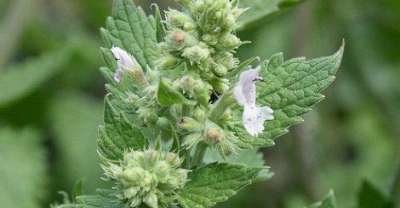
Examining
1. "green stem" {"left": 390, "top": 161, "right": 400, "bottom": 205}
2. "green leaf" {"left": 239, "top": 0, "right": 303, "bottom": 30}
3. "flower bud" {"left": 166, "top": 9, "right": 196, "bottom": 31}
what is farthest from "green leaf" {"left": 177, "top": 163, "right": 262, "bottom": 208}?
"green stem" {"left": 390, "top": 161, "right": 400, "bottom": 205}

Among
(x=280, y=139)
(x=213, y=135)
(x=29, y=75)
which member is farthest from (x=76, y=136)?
(x=213, y=135)

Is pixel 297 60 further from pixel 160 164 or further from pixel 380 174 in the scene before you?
pixel 380 174

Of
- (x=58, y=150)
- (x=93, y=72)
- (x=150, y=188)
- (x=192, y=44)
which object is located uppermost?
(x=93, y=72)

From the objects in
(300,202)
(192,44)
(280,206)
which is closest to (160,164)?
(192,44)

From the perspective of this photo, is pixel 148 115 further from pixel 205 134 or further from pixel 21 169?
pixel 21 169

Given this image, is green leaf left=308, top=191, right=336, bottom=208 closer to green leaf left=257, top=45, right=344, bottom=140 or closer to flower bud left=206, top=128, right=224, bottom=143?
green leaf left=257, top=45, right=344, bottom=140

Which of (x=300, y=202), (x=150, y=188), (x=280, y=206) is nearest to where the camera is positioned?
(x=150, y=188)

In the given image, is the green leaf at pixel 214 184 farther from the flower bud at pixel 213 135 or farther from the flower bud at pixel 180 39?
the flower bud at pixel 180 39

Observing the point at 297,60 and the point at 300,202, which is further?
the point at 300,202
